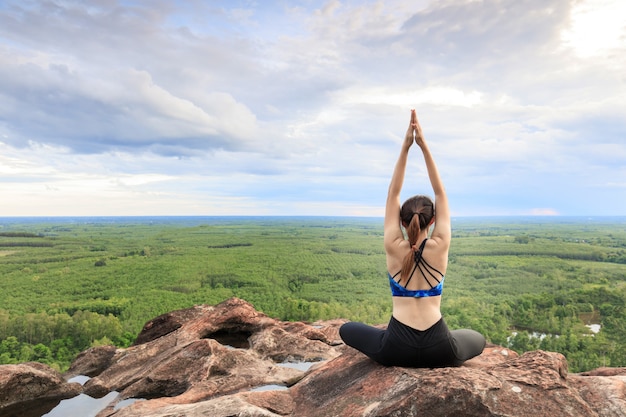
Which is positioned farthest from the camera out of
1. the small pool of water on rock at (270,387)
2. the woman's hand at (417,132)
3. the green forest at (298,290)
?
the green forest at (298,290)

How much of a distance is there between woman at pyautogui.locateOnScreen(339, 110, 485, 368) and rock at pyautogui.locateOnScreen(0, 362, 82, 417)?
7.75 meters

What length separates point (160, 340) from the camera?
10.8 metres

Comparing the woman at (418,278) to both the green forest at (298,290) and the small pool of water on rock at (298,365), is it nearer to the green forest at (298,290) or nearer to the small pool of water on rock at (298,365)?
the small pool of water on rock at (298,365)

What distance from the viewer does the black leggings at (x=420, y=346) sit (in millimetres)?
5184

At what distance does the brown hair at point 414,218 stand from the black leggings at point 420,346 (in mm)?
808

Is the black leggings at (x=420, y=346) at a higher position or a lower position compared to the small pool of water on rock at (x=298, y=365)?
higher

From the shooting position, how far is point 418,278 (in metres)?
5.19

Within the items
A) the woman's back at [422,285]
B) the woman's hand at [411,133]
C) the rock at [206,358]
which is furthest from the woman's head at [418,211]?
the rock at [206,358]

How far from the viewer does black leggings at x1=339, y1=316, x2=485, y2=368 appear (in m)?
5.18

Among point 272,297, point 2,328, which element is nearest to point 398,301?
point 2,328

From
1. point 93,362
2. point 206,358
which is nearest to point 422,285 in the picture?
point 206,358

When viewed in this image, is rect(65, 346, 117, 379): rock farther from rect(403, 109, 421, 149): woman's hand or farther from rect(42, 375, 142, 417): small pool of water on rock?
rect(403, 109, 421, 149): woman's hand

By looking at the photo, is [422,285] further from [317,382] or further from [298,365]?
[298,365]

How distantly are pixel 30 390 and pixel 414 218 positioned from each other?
367 inches
